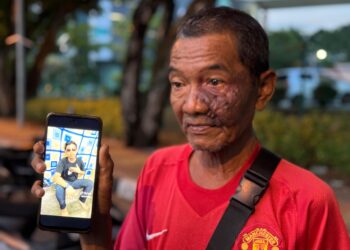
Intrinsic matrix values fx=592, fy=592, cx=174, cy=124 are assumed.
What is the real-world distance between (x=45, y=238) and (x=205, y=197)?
291 centimetres

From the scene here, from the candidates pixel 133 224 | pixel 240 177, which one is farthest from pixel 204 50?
pixel 133 224

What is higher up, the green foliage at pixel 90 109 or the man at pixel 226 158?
the man at pixel 226 158

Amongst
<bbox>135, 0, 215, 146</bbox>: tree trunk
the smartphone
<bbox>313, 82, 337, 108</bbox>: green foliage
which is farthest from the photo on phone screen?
<bbox>313, 82, 337, 108</bbox>: green foliage

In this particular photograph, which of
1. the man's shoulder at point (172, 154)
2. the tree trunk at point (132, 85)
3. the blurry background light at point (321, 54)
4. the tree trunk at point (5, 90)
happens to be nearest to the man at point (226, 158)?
the man's shoulder at point (172, 154)

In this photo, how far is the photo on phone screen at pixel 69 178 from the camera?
4.47 feet

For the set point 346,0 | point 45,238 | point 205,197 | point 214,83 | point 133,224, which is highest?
point 346,0

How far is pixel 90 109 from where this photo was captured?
1532 centimetres

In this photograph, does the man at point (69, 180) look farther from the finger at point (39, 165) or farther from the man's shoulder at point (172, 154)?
the man's shoulder at point (172, 154)

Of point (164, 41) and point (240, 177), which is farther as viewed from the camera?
point (164, 41)

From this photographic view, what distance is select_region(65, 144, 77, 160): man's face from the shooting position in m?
1.38

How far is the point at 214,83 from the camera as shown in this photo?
55.3 inches

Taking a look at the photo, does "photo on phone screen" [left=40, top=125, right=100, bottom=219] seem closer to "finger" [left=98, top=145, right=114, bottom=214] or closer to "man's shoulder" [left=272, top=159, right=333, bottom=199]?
"finger" [left=98, top=145, right=114, bottom=214]

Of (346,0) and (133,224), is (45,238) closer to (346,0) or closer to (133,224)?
(133,224)

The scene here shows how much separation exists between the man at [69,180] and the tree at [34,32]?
16.1 m
